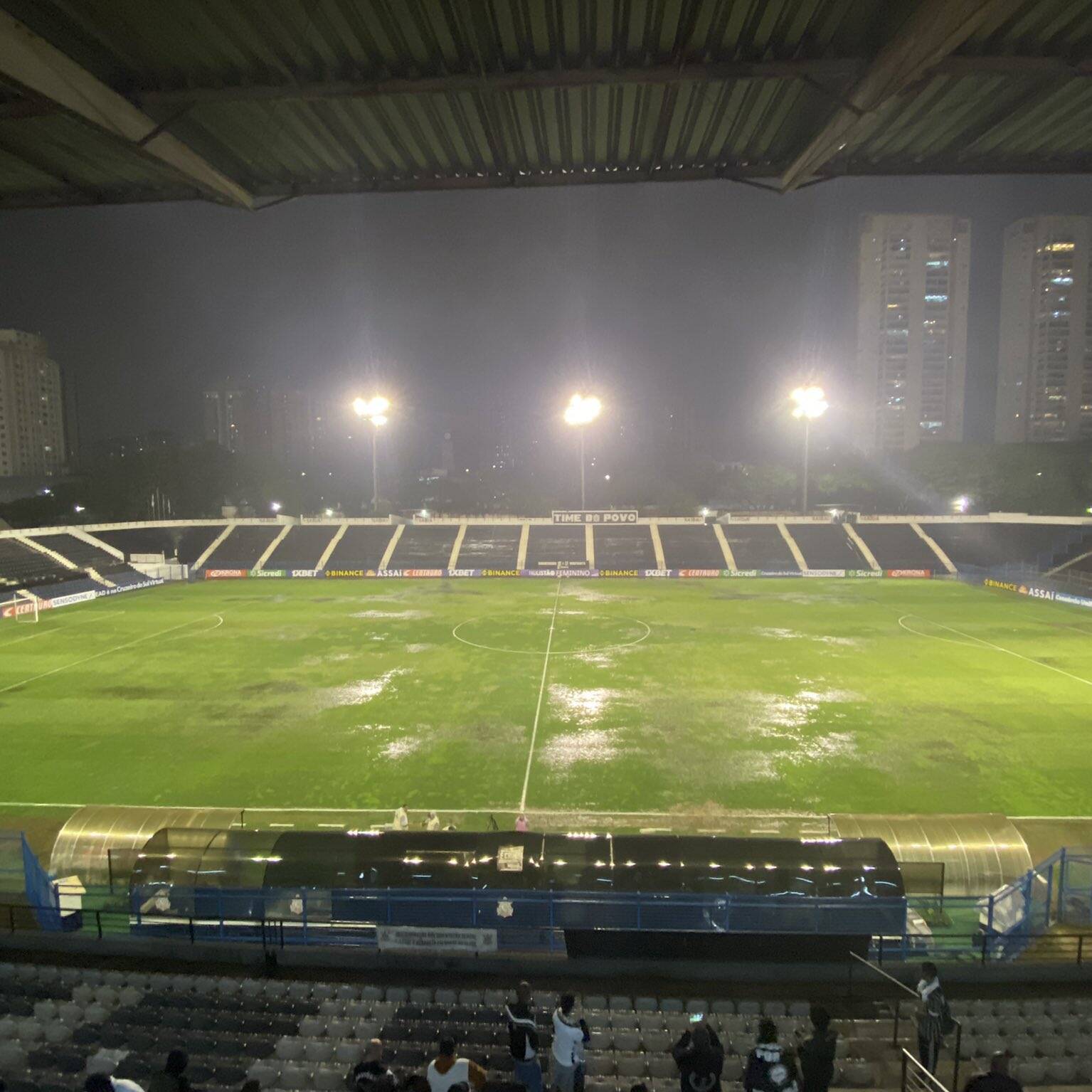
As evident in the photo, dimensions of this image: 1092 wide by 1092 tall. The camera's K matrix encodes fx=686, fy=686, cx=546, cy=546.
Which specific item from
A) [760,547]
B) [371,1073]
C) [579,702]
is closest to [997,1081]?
[371,1073]

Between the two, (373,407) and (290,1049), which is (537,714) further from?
(373,407)

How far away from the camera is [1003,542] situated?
182 feet

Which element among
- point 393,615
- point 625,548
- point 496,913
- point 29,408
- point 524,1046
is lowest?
point 393,615

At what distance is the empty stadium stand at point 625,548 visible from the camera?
55188mm

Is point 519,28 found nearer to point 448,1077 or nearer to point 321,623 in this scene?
→ point 448,1077

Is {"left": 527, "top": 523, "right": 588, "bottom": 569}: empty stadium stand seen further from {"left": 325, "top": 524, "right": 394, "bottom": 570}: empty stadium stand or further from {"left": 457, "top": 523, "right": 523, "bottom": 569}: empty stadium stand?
{"left": 325, "top": 524, "right": 394, "bottom": 570}: empty stadium stand

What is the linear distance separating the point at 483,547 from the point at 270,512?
40.4m

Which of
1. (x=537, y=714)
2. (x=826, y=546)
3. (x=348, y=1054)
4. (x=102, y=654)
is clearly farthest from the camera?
(x=826, y=546)

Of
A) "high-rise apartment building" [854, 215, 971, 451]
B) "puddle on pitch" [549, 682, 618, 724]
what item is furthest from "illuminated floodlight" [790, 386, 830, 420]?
"high-rise apartment building" [854, 215, 971, 451]

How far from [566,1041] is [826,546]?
56287mm

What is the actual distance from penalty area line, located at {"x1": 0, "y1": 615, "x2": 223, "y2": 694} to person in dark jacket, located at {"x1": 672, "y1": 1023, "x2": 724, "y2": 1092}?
28.6 metres

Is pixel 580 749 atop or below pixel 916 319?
below

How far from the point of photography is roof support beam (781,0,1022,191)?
18.4 feet

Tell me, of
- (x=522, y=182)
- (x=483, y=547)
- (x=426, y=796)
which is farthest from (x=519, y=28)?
(x=483, y=547)
